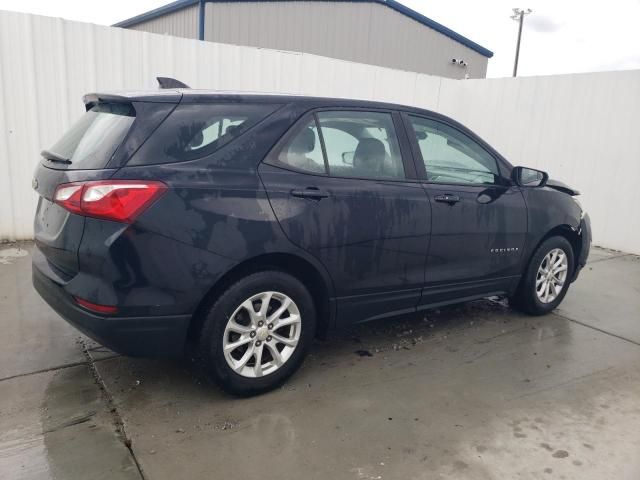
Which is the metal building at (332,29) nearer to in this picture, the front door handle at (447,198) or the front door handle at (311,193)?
the front door handle at (447,198)

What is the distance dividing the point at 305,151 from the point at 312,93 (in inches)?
206

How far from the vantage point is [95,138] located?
296 centimetres

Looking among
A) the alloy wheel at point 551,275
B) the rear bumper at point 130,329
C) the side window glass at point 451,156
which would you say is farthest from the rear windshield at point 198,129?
the alloy wheel at point 551,275

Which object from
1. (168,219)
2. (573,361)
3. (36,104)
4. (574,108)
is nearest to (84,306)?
(168,219)

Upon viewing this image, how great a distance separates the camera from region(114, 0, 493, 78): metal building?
14.0m

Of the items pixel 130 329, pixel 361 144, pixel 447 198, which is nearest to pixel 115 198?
pixel 130 329

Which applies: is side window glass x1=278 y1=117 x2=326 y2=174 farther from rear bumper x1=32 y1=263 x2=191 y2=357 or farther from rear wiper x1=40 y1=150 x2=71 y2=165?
rear wiper x1=40 y1=150 x2=71 y2=165

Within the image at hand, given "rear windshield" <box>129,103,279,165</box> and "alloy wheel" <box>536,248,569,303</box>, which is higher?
"rear windshield" <box>129,103,279,165</box>

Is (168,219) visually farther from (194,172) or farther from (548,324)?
(548,324)

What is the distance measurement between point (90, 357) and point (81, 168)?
1477mm

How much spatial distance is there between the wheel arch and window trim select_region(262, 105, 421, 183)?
533 millimetres

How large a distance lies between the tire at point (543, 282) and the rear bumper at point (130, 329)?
9.96ft

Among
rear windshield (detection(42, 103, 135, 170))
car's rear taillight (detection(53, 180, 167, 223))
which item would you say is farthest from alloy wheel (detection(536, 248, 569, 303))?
rear windshield (detection(42, 103, 135, 170))

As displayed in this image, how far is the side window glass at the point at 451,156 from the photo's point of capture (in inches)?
151
